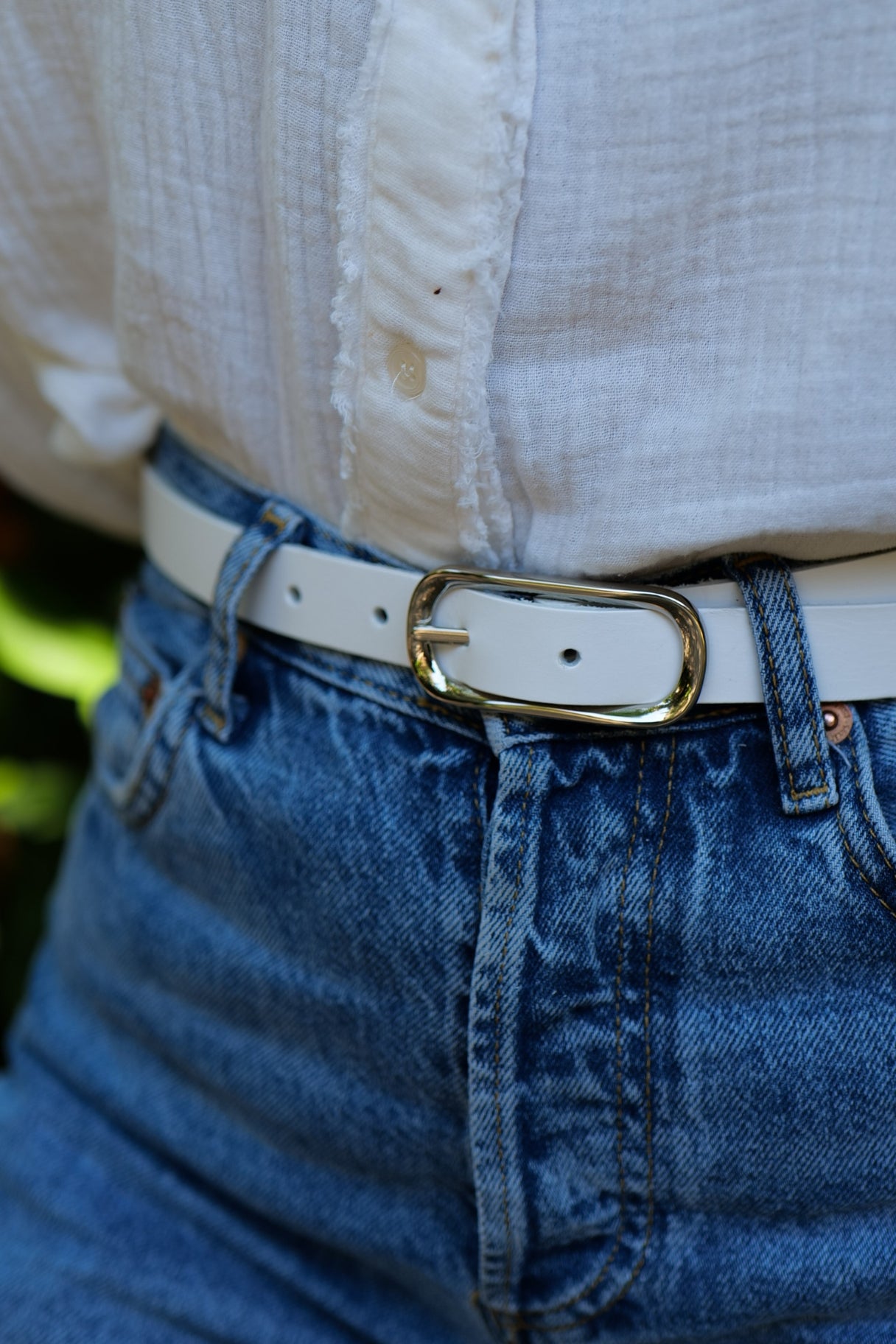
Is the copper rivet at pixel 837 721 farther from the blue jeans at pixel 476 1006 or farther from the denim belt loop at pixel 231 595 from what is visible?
the denim belt loop at pixel 231 595

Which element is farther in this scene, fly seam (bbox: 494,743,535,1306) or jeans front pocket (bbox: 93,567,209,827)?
jeans front pocket (bbox: 93,567,209,827)

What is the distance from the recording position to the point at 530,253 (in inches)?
18.0

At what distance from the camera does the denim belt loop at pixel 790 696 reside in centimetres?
50

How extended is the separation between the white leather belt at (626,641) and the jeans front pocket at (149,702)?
175 millimetres

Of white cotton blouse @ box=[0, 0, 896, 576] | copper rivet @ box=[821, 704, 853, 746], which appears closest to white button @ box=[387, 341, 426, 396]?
white cotton blouse @ box=[0, 0, 896, 576]

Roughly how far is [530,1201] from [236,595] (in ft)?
1.11

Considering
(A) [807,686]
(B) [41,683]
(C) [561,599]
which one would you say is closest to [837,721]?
(A) [807,686]

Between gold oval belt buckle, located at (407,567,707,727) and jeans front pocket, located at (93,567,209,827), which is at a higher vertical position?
gold oval belt buckle, located at (407,567,707,727)

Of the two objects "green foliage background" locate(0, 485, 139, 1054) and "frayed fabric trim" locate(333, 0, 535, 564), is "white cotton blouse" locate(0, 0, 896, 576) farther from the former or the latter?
"green foliage background" locate(0, 485, 139, 1054)

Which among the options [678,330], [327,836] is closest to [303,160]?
[678,330]

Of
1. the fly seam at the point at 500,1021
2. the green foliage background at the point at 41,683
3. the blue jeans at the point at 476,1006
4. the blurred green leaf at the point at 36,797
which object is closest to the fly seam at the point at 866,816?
the blue jeans at the point at 476,1006

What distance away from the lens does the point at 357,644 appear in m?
0.57

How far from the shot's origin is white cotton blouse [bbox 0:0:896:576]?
1.40ft

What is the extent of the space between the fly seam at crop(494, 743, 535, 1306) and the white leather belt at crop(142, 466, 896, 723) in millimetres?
39
